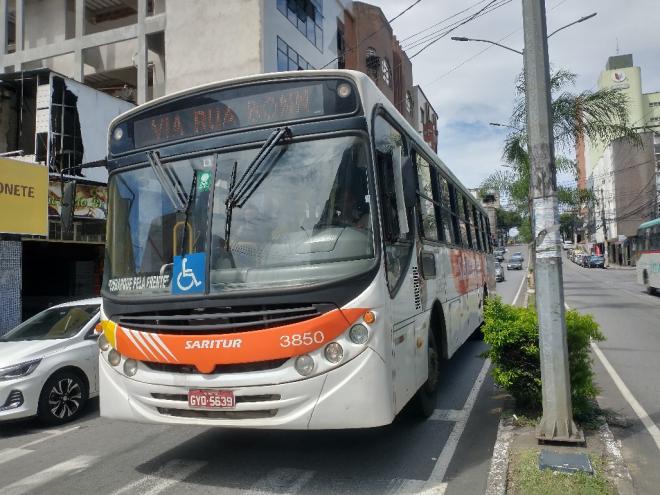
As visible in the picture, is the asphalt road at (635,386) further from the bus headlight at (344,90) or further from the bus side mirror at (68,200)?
the bus side mirror at (68,200)

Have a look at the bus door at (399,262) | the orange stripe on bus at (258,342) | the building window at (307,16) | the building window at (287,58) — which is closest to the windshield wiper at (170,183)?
the orange stripe on bus at (258,342)

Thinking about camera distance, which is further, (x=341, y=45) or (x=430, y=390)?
(x=341, y=45)

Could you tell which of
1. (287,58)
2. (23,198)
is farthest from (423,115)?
(23,198)

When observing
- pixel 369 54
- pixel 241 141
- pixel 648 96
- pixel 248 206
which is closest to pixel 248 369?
pixel 248 206

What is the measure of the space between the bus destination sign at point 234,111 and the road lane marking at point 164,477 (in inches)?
114

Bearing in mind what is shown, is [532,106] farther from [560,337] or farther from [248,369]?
[248,369]

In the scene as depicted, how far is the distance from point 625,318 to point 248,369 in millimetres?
14426

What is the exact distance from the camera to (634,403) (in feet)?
21.9

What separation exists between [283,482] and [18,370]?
13.2 feet

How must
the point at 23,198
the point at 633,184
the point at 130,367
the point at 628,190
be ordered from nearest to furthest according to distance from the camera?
1. the point at 130,367
2. the point at 23,198
3. the point at 633,184
4. the point at 628,190

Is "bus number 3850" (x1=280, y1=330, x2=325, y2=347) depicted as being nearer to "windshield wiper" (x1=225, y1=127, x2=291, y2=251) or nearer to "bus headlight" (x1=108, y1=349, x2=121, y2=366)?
"windshield wiper" (x1=225, y1=127, x2=291, y2=251)

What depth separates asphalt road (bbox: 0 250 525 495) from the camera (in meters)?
4.50

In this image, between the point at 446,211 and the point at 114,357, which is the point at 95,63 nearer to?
the point at 446,211

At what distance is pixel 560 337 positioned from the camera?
4.93 metres
